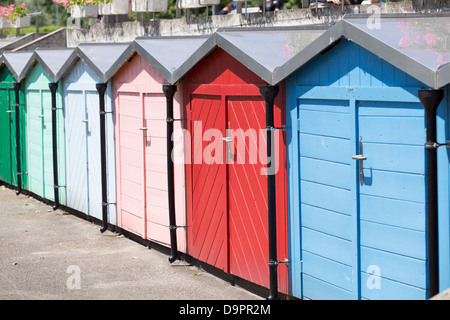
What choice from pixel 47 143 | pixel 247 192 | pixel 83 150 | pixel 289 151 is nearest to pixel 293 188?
pixel 289 151

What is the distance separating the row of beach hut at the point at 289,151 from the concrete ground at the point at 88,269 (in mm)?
263

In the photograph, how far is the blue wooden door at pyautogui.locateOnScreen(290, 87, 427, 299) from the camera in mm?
5668

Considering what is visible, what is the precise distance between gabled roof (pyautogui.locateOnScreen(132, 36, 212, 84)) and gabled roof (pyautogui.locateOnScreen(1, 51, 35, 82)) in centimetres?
424

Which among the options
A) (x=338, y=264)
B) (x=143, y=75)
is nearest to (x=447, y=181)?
(x=338, y=264)

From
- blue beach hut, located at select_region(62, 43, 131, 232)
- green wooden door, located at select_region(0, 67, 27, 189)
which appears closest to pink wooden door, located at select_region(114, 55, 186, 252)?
blue beach hut, located at select_region(62, 43, 131, 232)

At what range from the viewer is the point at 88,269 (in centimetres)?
884

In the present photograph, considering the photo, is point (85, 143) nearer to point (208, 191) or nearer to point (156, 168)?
point (156, 168)

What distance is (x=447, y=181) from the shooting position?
5.35 meters

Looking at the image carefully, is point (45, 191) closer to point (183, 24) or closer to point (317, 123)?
point (183, 24)

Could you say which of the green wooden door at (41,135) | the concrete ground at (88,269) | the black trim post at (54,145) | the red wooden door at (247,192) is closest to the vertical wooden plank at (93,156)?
the concrete ground at (88,269)

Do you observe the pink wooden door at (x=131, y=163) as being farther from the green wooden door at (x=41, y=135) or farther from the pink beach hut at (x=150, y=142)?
the green wooden door at (x=41, y=135)

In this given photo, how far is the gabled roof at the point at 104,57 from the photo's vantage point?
10.2 m

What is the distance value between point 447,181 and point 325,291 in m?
1.70

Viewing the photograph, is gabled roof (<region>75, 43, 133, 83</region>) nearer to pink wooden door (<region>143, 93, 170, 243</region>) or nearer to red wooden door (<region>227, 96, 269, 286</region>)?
pink wooden door (<region>143, 93, 170, 243</region>)
